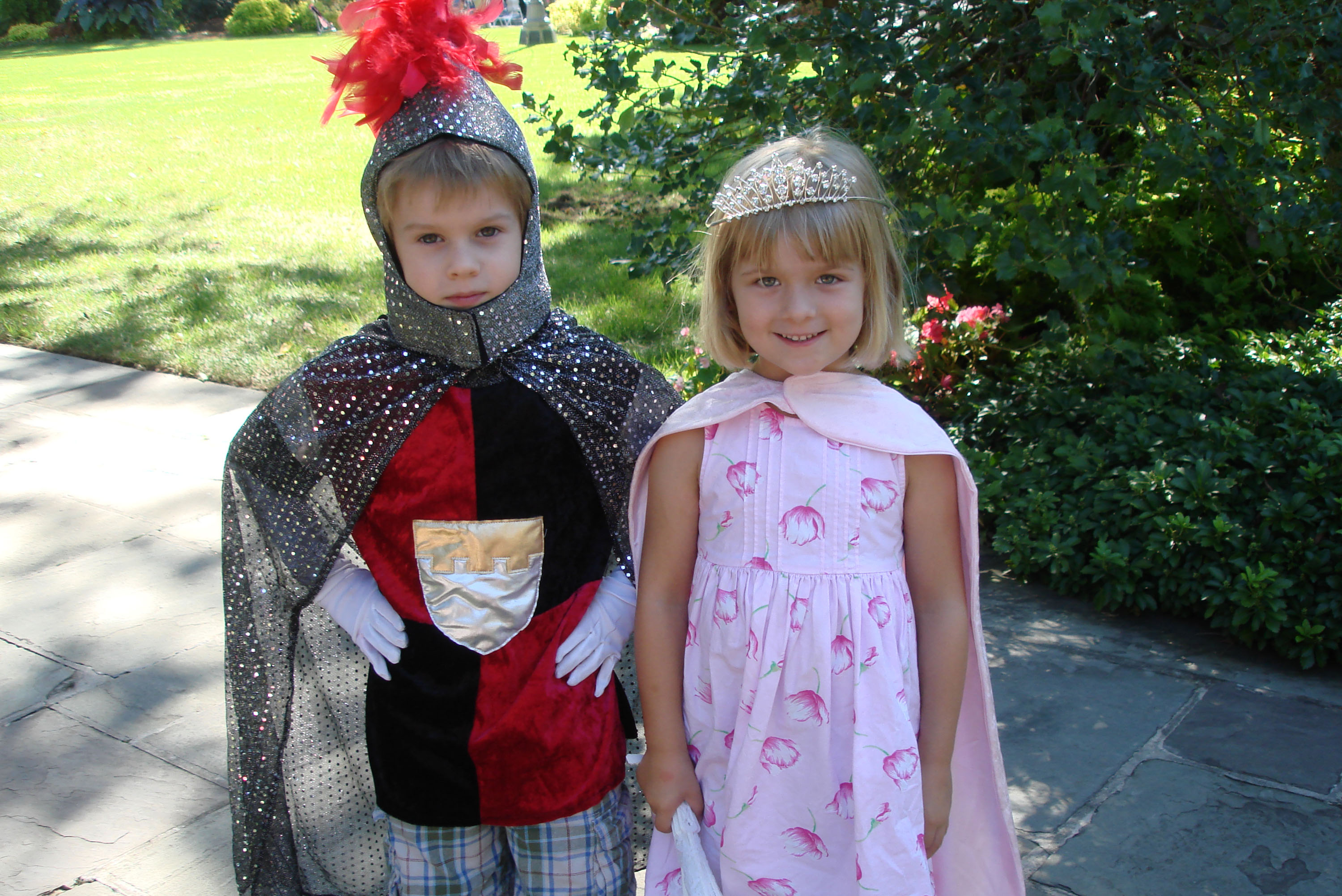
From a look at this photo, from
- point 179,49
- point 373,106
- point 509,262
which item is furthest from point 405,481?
point 179,49

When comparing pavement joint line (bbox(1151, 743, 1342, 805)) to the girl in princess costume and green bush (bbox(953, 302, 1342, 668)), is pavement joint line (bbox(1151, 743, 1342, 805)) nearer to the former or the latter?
green bush (bbox(953, 302, 1342, 668))

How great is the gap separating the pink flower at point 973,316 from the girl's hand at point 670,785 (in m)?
2.98

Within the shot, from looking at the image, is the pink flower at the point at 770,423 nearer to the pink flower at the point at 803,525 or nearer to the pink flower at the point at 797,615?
the pink flower at the point at 803,525

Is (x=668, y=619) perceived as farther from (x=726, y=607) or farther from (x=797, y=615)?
(x=797, y=615)

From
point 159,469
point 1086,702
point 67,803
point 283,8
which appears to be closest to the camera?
point 67,803

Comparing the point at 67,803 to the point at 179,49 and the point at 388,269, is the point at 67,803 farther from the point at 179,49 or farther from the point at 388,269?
the point at 179,49

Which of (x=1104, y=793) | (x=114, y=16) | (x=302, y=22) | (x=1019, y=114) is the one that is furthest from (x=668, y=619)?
(x=114, y=16)

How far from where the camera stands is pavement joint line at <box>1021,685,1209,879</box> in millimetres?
2287

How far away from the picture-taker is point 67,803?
252cm

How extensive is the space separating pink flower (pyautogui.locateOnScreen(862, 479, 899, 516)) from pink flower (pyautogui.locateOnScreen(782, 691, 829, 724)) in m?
0.29

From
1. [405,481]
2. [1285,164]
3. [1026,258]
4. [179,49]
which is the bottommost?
[405,481]

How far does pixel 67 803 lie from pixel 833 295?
2133 mm

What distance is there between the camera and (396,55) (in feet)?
5.66

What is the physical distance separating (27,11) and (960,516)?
40.1 m
